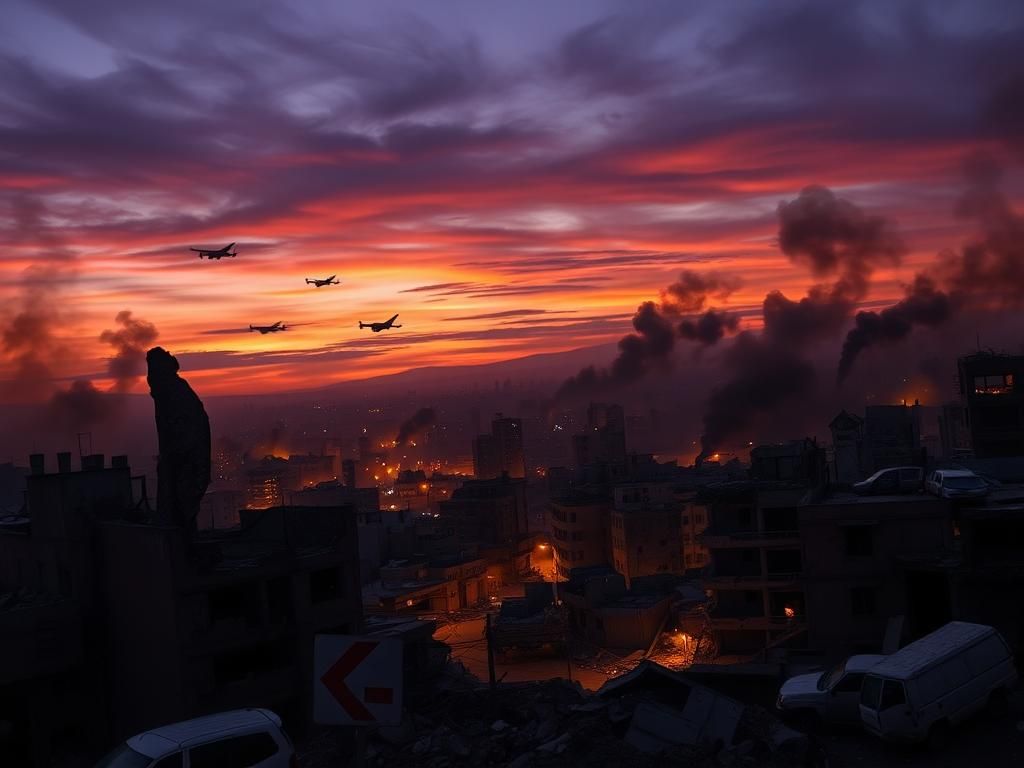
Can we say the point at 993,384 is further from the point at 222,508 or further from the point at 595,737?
the point at 222,508

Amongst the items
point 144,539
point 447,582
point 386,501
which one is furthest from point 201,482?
point 386,501

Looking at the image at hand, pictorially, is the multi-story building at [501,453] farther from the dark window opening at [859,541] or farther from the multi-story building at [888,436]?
the dark window opening at [859,541]

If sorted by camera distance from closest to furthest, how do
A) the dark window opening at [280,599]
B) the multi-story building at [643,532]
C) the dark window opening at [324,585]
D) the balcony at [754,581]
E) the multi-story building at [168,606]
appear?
the multi-story building at [168,606]
the dark window opening at [280,599]
the dark window opening at [324,585]
the balcony at [754,581]
the multi-story building at [643,532]

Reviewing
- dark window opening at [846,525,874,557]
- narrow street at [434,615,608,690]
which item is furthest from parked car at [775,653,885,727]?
narrow street at [434,615,608,690]

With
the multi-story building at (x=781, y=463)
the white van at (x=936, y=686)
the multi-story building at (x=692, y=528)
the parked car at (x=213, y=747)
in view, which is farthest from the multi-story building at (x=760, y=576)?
the multi-story building at (x=692, y=528)

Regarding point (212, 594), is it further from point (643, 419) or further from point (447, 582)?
point (643, 419)

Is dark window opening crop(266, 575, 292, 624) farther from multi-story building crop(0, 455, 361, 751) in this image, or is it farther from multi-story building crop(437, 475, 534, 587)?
multi-story building crop(437, 475, 534, 587)
